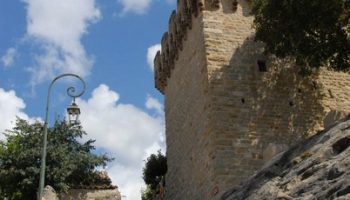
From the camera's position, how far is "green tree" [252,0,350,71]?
12961mm

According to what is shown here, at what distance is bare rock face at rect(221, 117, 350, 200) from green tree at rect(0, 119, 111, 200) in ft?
23.5

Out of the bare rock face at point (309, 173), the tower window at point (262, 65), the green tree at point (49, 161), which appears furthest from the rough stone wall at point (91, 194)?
the tower window at point (262, 65)

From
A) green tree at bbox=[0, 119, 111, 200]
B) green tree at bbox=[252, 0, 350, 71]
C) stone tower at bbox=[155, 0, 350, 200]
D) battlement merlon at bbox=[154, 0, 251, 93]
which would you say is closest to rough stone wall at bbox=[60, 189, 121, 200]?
green tree at bbox=[0, 119, 111, 200]

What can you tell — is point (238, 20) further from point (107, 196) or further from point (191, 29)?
point (107, 196)

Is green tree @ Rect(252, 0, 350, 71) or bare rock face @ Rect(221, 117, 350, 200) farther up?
green tree @ Rect(252, 0, 350, 71)

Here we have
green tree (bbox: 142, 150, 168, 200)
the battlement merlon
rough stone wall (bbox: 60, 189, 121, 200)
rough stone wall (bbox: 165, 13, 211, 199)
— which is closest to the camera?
rough stone wall (bbox: 165, 13, 211, 199)

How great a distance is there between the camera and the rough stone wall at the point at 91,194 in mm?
14969

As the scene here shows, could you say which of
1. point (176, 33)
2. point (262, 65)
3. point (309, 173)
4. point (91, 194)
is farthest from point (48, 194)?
point (309, 173)

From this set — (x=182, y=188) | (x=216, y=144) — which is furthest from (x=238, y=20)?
(x=182, y=188)

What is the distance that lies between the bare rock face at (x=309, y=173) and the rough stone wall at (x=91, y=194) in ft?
18.5

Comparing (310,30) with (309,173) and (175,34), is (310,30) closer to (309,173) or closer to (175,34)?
(175,34)

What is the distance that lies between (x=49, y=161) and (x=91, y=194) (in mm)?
1819

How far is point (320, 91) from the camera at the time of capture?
1539 cm

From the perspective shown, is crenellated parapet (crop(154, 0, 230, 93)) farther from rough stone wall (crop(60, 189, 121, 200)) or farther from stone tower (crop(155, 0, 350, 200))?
rough stone wall (crop(60, 189, 121, 200))
